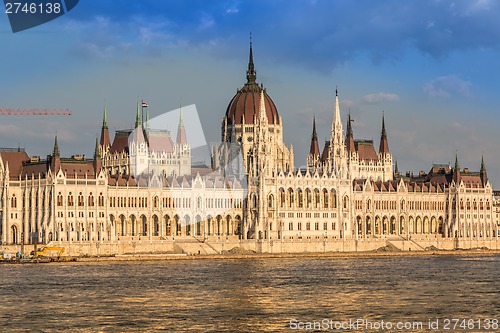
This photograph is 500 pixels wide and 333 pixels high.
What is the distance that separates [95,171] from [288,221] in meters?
32.9

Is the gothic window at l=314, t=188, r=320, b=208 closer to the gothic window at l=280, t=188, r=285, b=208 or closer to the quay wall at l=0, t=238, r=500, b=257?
the gothic window at l=280, t=188, r=285, b=208

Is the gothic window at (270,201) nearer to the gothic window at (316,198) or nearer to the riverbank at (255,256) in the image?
the gothic window at (316,198)

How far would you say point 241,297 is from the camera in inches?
3858

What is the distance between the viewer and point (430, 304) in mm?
91562

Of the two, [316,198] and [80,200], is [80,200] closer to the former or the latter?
[80,200]

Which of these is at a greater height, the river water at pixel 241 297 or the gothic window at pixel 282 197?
the gothic window at pixel 282 197

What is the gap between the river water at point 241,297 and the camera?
79062 millimetres

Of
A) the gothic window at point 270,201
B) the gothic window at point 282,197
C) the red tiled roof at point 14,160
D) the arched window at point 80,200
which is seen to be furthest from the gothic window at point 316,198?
the red tiled roof at point 14,160

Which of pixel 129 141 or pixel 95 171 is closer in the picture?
pixel 95 171

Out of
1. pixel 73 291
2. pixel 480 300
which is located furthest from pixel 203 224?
pixel 480 300

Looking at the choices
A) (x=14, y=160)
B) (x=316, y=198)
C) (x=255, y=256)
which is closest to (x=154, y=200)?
(x=255, y=256)

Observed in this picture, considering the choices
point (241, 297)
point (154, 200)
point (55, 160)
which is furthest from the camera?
point (154, 200)

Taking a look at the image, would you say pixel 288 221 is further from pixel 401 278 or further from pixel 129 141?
pixel 401 278

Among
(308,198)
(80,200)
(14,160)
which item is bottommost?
(80,200)
